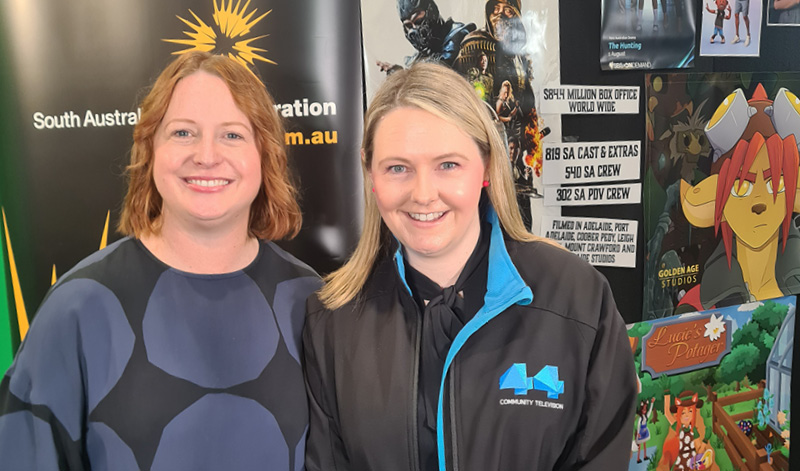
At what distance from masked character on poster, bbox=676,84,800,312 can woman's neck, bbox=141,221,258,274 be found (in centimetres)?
213

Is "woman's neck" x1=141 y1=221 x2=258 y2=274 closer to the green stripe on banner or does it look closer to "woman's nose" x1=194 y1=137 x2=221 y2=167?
"woman's nose" x1=194 y1=137 x2=221 y2=167

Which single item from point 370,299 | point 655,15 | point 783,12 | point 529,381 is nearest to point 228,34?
point 370,299

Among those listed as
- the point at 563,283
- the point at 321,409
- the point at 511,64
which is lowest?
the point at 321,409

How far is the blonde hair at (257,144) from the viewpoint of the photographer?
1.54 meters

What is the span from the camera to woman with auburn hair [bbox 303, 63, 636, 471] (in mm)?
1438

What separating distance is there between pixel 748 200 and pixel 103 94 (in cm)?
285

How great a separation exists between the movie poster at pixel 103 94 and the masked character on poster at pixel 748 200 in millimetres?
1727

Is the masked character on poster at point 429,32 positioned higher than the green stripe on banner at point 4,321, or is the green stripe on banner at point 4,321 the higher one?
the masked character on poster at point 429,32

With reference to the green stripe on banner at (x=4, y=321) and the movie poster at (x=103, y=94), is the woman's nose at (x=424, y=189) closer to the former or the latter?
the movie poster at (x=103, y=94)

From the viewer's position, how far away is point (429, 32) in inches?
90.1

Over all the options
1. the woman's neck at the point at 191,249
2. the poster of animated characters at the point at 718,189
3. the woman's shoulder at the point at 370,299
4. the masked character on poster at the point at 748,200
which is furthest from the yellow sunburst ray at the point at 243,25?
the masked character on poster at the point at 748,200

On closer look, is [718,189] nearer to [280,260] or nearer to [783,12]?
[783,12]

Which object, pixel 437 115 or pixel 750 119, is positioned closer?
pixel 437 115

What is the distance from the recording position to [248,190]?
5.23 ft
